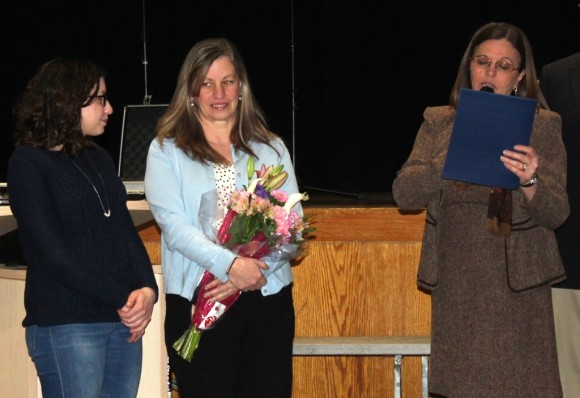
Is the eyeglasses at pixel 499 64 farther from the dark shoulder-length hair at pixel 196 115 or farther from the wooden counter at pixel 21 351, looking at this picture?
the wooden counter at pixel 21 351

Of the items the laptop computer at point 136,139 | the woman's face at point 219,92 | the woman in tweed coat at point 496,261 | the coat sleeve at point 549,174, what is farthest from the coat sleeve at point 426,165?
the laptop computer at point 136,139

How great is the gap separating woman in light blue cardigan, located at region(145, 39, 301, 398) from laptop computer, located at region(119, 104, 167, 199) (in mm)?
1780

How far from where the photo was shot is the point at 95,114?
2531mm

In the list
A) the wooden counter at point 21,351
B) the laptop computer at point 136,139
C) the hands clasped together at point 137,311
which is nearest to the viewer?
the hands clasped together at point 137,311

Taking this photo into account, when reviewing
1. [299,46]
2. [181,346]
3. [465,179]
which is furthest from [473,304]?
[299,46]

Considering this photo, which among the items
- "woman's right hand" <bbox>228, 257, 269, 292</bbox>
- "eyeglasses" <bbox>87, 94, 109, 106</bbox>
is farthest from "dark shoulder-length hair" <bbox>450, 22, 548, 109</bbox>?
"eyeglasses" <bbox>87, 94, 109, 106</bbox>

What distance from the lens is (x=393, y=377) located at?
4000 mm

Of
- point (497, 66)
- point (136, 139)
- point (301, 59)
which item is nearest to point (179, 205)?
point (497, 66)

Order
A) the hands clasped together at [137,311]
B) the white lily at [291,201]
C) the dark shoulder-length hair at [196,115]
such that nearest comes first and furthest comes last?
the hands clasped together at [137,311] < the white lily at [291,201] < the dark shoulder-length hair at [196,115]

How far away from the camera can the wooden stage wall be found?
3.92m

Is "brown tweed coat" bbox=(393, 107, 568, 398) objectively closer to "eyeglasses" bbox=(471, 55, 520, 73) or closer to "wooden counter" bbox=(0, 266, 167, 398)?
"eyeglasses" bbox=(471, 55, 520, 73)

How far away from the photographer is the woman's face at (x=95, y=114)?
2523mm

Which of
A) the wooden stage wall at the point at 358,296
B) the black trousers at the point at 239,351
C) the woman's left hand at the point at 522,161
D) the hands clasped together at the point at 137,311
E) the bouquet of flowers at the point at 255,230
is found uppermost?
the woman's left hand at the point at 522,161

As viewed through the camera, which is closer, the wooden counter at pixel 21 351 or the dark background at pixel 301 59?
the wooden counter at pixel 21 351
